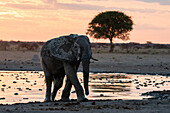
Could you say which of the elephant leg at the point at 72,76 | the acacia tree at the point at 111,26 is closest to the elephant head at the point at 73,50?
the elephant leg at the point at 72,76

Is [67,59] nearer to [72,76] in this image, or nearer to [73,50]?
[73,50]

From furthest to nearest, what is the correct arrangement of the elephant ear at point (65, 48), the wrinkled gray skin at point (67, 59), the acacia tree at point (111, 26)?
1. the acacia tree at point (111, 26)
2. the elephant ear at point (65, 48)
3. the wrinkled gray skin at point (67, 59)

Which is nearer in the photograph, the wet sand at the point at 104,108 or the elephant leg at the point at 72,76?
the wet sand at the point at 104,108

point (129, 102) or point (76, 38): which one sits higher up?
point (76, 38)

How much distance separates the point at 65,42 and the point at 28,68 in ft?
64.7

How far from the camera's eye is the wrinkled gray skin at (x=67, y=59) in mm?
14805

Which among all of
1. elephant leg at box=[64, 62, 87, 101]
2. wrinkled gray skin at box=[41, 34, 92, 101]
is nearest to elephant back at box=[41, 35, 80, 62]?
wrinkled gray skin at box=[41, 34, 92, 101]

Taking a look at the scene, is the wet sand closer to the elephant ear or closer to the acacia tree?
the elephant ear

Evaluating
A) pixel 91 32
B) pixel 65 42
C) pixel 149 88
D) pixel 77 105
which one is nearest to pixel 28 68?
pixel 149 88

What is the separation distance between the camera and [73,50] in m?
15.1

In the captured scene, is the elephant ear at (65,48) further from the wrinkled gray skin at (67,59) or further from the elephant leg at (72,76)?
the elephant leg at (72,76)

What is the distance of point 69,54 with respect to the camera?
15.2m

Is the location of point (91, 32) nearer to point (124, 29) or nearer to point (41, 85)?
point (124, 29)

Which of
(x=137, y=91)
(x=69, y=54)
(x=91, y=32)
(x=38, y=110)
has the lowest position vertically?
(x=91, y=32)
